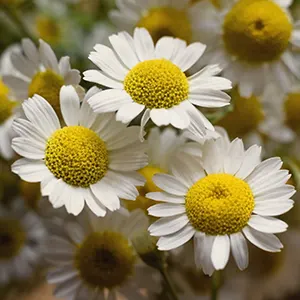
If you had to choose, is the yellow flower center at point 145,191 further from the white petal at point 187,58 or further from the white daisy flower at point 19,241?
the white daisy flower at point 19,241

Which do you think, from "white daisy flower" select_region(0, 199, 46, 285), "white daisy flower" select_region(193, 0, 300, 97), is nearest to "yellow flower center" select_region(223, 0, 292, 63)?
"white daisy flower" select_region(193, 0, 300, 97)

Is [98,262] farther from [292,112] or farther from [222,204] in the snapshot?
[292,112]

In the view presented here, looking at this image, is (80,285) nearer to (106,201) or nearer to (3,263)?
(106,201)

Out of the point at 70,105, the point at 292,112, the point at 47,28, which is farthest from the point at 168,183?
the point at 47,28

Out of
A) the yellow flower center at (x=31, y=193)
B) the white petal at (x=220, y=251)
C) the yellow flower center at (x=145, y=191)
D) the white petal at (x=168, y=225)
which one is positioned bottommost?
the yellow flower center at (x=31, y=193)

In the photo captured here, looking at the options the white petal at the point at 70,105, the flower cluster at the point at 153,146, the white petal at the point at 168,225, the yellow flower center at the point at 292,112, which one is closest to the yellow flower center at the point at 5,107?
the flower cluster at the point at 153,146

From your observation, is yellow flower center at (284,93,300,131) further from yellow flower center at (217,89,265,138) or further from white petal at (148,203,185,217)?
white petal at (148,203,185,217)

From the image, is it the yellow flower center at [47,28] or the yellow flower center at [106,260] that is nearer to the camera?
the yellow flower center at [106,260]
